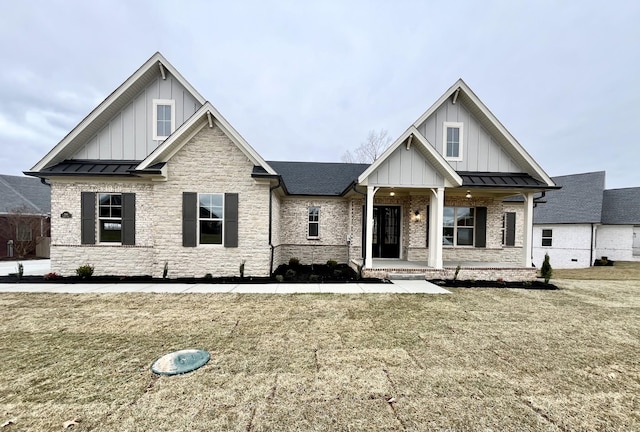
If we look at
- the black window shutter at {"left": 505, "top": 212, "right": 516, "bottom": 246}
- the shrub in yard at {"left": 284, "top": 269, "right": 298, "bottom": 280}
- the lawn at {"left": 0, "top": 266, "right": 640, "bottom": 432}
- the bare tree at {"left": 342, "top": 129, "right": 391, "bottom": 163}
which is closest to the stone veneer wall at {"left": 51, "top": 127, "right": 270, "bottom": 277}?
the shrub in yard at {"left": 284, "top": 269, "right": 298, "bottom": 280}

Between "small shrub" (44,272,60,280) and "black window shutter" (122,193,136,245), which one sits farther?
"black window shutter" (122,193,136,245)

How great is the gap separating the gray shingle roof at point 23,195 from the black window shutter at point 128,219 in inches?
512

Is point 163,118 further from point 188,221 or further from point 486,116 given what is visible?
point 486,116

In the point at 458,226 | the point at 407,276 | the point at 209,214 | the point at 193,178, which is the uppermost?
the point at 193,178

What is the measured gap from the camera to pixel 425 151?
8992 mm

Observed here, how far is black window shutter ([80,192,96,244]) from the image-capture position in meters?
9.16

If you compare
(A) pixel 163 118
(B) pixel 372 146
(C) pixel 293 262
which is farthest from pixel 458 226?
(B) pixel 372 146

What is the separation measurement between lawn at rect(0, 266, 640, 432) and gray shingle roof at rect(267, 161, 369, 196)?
7.54 metres

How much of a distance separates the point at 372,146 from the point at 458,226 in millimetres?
15177

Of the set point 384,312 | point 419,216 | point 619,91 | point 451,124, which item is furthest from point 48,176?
point 619,91

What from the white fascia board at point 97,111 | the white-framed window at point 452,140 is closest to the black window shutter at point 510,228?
the white-framed window at point 452,140

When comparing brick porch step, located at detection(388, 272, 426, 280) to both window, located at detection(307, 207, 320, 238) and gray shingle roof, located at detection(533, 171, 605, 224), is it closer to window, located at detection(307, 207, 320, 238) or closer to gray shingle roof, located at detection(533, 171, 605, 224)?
window, located at detection(307, 207, 320, 238)

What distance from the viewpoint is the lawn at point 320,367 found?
2598mm

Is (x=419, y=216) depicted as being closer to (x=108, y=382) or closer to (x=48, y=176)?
(x=108, y=382)
